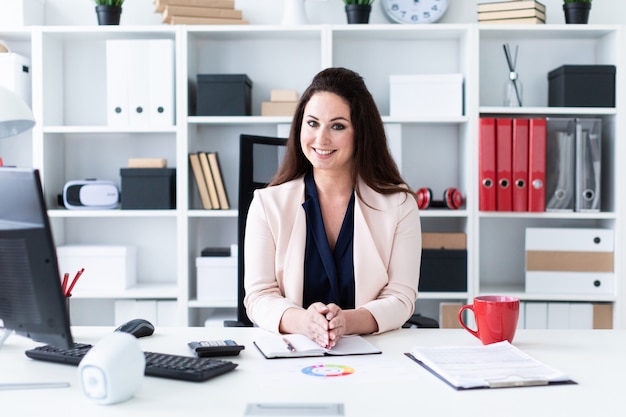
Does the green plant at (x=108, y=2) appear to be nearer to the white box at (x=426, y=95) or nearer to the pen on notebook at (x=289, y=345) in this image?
the white box at (x=426, y=95)

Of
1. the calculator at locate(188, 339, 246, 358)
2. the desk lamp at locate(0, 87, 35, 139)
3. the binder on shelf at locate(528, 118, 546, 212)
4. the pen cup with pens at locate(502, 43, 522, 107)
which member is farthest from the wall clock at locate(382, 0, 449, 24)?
the calculator at locate(188, 339, 246, 358)

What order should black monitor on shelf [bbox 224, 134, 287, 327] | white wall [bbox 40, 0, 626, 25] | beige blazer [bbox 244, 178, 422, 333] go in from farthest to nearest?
white wall [bbox 40, 0, 626, 25] → black monitor on shelf [bbox 224, 134, 287, 327] → beige blazer [bbox 244, 178, 422, 333]

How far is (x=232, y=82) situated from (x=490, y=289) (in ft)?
4.87

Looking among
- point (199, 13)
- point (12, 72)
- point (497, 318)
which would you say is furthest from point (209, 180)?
point (497, 318)

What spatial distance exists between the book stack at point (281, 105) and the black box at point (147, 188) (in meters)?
0.50

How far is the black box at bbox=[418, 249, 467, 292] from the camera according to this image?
321cm

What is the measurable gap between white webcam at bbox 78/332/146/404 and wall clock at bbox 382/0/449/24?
8.40 ft

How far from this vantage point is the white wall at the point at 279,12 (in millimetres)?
3453

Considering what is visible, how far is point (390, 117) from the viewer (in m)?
3.22

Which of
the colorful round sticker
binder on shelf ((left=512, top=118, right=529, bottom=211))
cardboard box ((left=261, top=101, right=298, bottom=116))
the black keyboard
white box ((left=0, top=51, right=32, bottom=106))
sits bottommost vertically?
the colorful round sticker

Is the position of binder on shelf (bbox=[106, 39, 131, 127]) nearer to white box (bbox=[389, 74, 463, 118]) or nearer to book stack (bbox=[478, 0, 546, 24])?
white box (bbox=[389, 74, 463, 118])

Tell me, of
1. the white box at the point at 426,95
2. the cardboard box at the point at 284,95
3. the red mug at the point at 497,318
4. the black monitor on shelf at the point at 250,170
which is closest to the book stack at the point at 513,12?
the white box at the point at 426,95

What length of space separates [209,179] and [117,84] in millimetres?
591

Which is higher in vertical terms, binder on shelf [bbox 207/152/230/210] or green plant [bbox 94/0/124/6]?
green plant [bbox 94/0/124/6]
